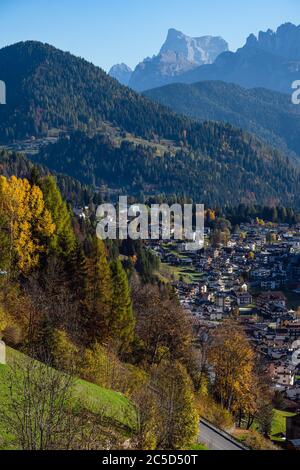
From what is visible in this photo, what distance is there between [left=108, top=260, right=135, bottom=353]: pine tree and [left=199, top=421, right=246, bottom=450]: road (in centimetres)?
878

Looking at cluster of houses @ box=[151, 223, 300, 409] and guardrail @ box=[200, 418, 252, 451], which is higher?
guardrail @ box=[200, 418, 252, 451]

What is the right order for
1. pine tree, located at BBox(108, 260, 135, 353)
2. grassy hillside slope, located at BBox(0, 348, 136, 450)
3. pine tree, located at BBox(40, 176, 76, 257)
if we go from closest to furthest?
grassy hillside slope, located at BBox(0, 348, 136, 450), pine tree, located at BBox(108, 260, 135, 353), pine tree, located at BBox(40, 176, 76, 257)

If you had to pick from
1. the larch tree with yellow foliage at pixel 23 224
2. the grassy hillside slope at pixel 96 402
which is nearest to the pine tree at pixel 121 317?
the larch tree with yellow foliage at pixel 23 224

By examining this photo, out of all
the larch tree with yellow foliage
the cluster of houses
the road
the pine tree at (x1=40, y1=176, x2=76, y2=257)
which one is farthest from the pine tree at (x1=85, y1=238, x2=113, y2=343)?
the cluster of houses

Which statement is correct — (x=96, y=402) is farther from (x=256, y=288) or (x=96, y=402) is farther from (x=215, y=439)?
(x=256, y=288)

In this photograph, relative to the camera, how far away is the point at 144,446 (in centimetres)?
1560

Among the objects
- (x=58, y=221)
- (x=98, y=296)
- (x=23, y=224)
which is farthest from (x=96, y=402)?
(x=58, y=221)

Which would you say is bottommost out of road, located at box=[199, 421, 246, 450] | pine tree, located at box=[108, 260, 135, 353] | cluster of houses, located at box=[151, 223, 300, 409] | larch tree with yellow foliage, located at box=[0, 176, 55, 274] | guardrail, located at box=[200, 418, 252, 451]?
cluster of houses, located at box=[151, 223, 300, 409]

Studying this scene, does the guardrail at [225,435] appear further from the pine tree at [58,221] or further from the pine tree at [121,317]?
the pine tree at [58,221]

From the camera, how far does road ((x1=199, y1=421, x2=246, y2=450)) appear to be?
23.2 metres

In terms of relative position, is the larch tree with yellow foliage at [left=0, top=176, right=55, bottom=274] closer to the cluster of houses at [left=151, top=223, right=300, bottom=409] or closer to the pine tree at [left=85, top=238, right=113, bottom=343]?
the pine tree at [left=85, top=238, right=113, bottom=343]

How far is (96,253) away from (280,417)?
82.2ft

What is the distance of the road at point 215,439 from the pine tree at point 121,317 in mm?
8784
